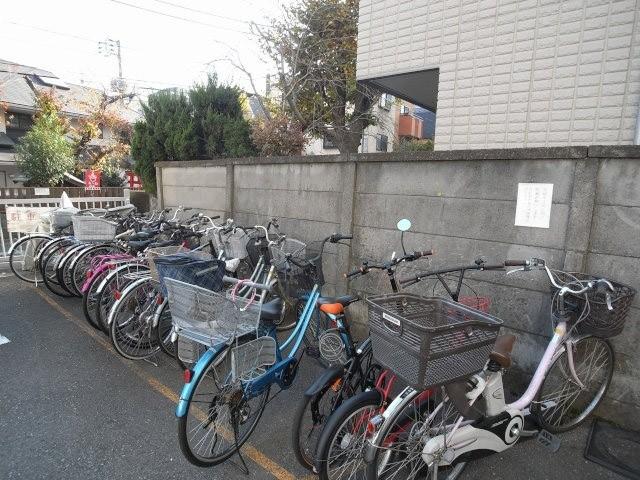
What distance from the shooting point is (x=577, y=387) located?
114 inches

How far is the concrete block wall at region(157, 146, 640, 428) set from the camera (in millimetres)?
2750

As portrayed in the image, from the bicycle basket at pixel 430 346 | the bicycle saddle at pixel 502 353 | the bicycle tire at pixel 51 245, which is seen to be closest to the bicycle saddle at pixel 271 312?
the bicycle basket at pixel 430 346

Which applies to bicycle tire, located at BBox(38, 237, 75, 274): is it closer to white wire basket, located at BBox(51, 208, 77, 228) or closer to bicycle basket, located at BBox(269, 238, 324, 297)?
white wire basket, located at BBox(51, 208, 77, 228)

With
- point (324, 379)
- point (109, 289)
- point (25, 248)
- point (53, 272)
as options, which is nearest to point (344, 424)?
point (324, 379)

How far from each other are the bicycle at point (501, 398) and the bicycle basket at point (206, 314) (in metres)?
0.81

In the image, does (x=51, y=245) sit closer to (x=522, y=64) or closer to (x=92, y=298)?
(x=92, y=298)

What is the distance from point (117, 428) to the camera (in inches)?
108

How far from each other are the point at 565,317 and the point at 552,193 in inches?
38.4

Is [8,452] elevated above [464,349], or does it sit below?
below

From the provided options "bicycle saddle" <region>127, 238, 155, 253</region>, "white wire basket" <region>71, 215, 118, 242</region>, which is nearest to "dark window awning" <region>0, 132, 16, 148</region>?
"white wire basket" <region>71, 215, 118, 242</region>

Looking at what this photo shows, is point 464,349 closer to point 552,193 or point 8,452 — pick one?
point 552,193

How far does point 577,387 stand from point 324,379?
1989mm

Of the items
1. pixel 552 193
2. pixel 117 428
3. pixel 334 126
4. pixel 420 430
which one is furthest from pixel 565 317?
pixel 334 126

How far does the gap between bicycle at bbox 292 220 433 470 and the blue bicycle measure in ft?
0.99
